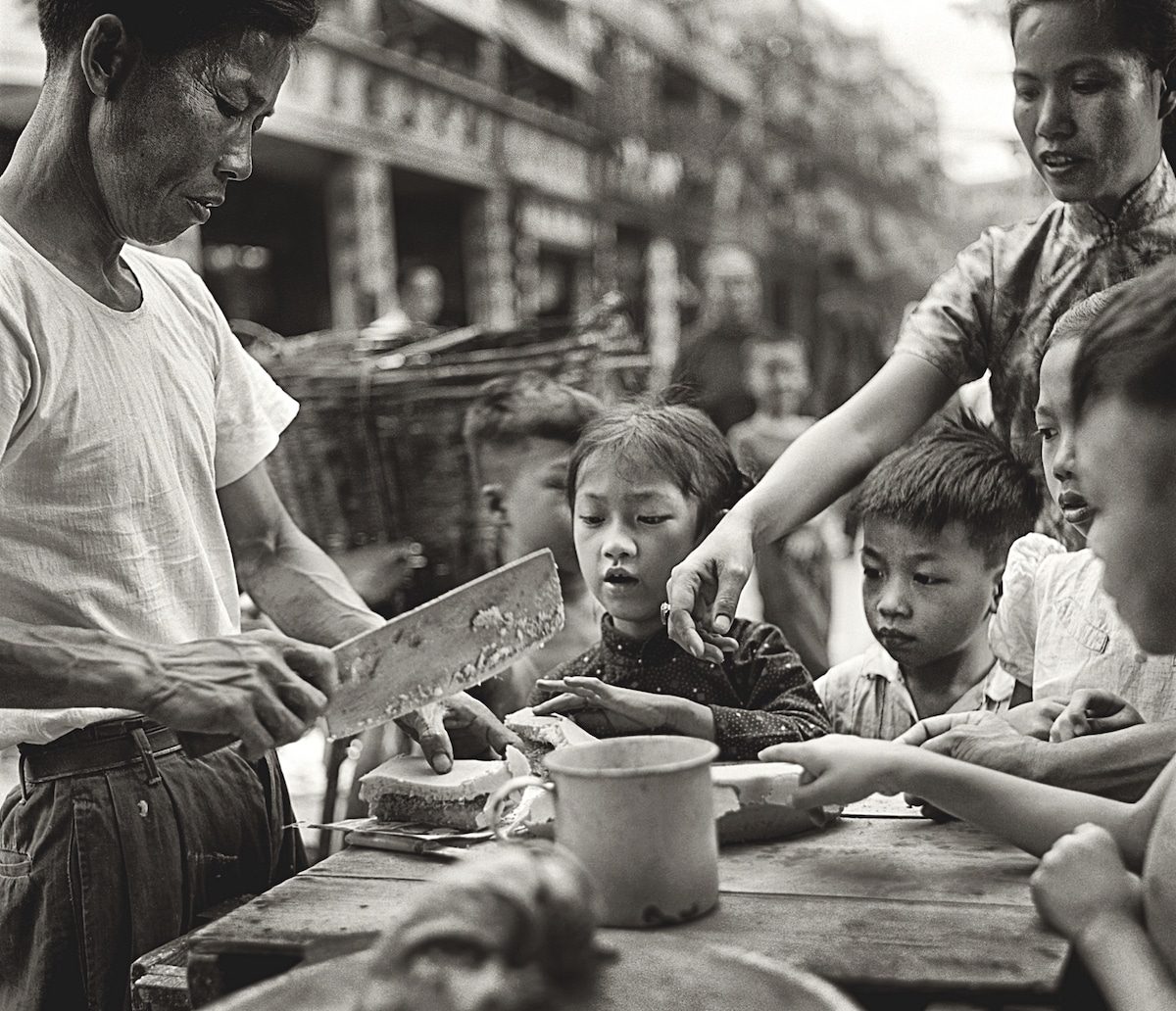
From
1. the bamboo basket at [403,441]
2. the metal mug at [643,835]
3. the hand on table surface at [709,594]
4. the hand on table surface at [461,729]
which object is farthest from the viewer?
the bamboo basket at [403,441]

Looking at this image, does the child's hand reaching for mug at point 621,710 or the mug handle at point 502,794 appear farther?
the child's hand reaching for mug at point 621,710

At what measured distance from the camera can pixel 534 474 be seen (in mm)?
3381

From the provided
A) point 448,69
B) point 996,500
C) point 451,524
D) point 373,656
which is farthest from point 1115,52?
point 448,69

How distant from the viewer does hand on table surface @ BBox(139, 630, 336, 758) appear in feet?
5.07

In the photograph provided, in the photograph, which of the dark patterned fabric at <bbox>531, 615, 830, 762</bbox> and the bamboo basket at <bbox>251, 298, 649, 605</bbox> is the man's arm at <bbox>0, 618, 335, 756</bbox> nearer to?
the dark patterned fabric at <bbox>531, 615, 830, 762</bbox>

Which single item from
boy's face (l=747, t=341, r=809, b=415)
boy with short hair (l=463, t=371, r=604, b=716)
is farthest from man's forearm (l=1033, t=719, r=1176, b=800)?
boy's face (l=747, t=341, r=809, b=415)

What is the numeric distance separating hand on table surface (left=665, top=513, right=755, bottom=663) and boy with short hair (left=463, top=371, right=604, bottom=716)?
1121 millimetres

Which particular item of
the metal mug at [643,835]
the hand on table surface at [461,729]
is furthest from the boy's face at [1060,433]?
the hand on table surface at [461,729]

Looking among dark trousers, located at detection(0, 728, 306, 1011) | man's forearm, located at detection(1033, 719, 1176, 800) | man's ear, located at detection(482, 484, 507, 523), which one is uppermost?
man's ear, located at detection(482, 484, 507, 523)

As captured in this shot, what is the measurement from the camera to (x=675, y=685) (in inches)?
93.4

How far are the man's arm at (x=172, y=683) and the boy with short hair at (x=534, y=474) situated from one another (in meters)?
1.60

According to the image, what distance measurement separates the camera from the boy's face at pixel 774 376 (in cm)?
638

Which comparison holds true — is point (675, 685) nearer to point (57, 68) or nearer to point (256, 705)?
point (256, 705)

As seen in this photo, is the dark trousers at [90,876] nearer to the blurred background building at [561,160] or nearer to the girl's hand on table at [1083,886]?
the girl's hand on table at [1083,886]
